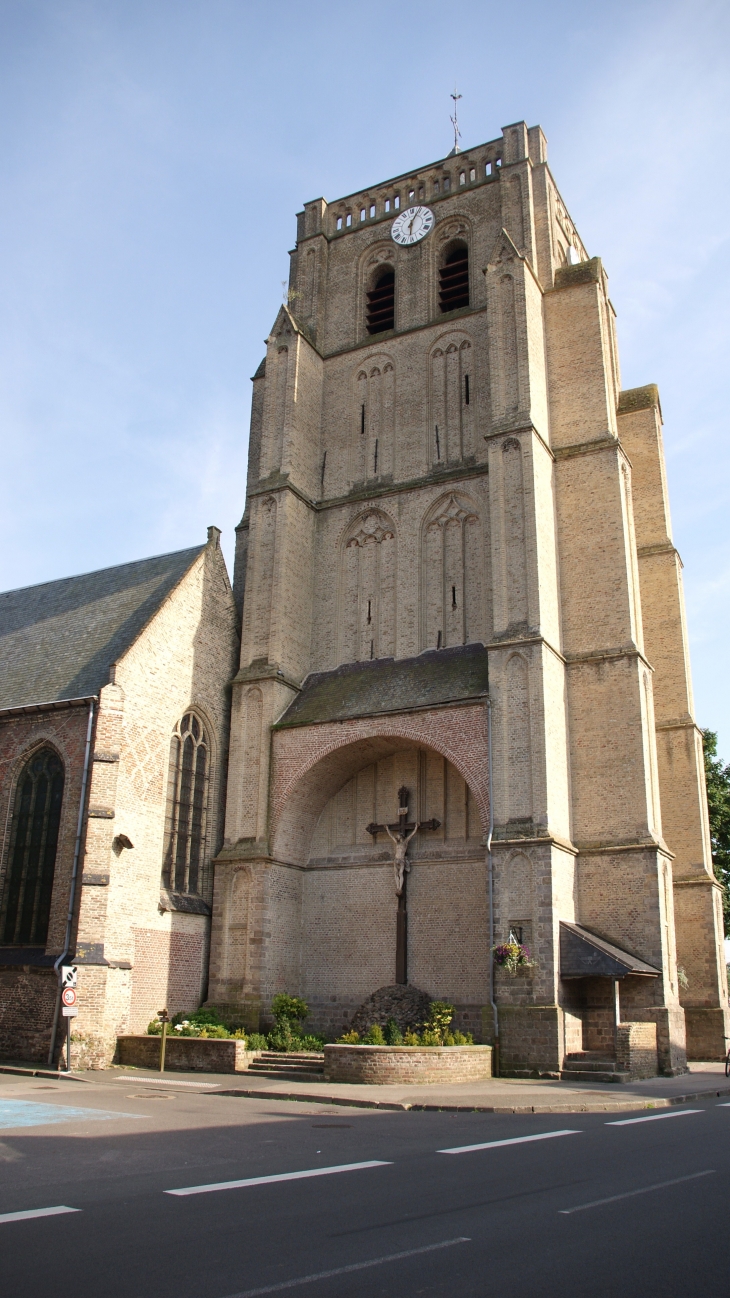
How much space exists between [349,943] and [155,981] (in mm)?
4515

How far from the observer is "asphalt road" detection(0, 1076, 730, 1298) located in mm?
5133

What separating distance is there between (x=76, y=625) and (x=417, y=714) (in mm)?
9147

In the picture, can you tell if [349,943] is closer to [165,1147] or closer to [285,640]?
[285,640]

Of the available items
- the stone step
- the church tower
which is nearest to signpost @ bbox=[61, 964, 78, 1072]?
the stone step

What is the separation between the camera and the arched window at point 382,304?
29.6 meters

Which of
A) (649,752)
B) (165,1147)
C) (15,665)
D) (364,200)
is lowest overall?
(165,1147)

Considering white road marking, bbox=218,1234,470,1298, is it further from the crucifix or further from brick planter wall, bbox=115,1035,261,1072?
the crucifix

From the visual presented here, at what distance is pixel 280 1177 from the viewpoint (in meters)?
8.07

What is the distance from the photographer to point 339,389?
28.8m

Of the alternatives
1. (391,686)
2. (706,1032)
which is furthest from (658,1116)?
(706,1032)

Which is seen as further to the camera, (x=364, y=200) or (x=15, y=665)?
(x=364, y=200)


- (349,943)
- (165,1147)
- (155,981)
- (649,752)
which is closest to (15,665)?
(155,981)

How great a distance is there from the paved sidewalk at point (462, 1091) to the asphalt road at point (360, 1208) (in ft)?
6.60

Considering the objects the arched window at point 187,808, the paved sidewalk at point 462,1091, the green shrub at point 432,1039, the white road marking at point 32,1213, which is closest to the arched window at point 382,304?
the arched window at point 187,808
